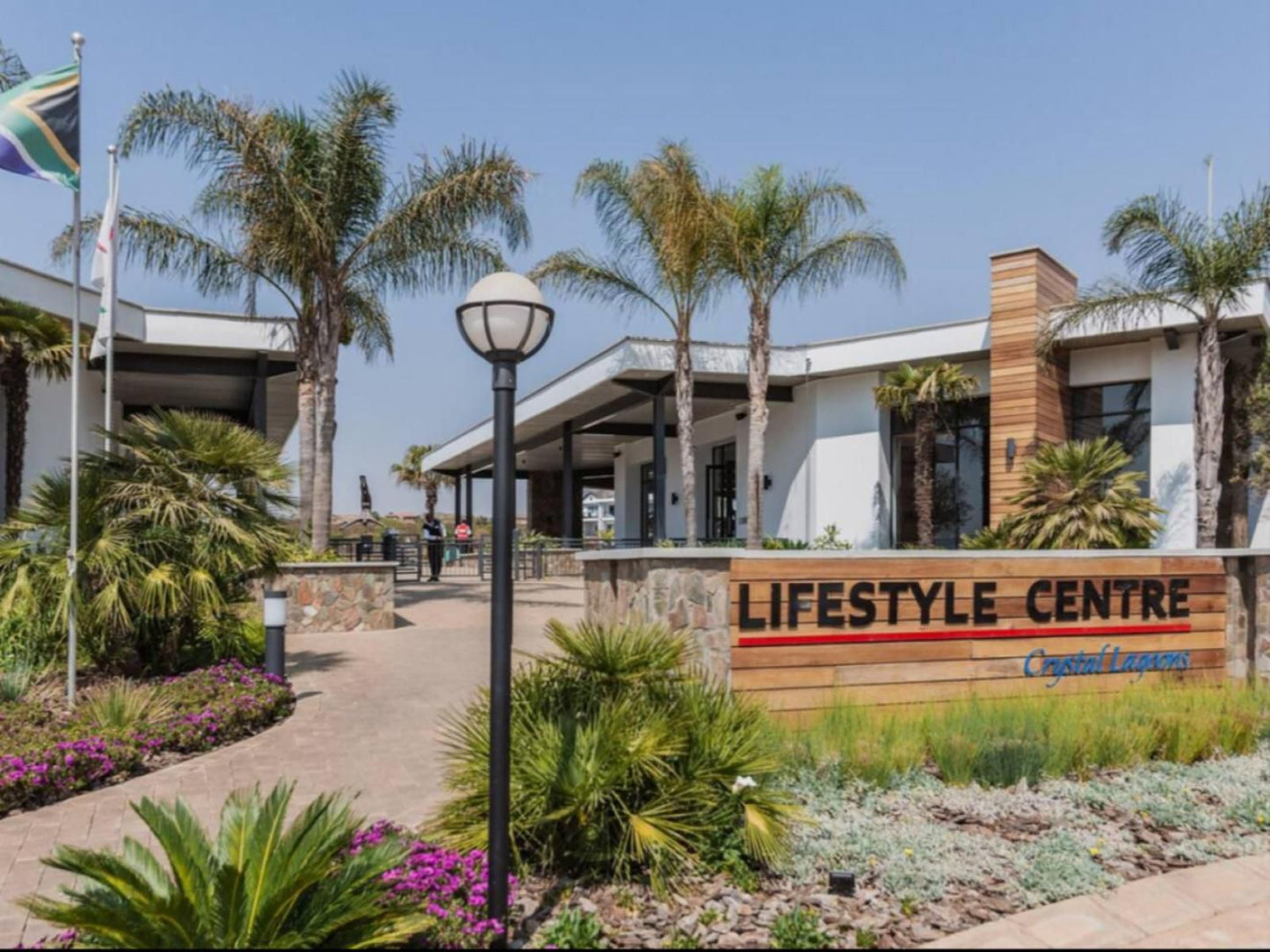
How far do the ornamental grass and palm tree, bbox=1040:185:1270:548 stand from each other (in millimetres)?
8625

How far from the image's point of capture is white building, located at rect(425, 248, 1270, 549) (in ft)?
52.1

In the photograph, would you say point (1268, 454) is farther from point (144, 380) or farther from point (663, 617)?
point (144, 380)

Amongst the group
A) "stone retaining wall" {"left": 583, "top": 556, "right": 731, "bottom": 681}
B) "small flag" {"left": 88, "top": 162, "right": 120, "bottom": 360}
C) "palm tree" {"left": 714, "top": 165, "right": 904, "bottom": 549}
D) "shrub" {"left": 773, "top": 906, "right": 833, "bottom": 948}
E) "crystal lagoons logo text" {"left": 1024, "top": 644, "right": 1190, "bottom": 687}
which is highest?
"palm tree" {"left": 714, "top": 165, "right": 904, "bottom": 549}

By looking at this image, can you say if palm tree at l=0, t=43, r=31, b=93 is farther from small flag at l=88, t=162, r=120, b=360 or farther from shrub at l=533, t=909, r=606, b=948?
shrub at l=533, t=909, r=606, b=948

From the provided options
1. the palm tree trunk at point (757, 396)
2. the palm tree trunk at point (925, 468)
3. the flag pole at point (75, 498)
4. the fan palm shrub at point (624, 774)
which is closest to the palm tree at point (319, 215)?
the palm tree trunk at point (757, 396)

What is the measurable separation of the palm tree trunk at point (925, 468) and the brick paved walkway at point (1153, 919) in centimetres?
1384

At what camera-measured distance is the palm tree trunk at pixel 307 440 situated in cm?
1445

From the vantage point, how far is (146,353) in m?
17.5

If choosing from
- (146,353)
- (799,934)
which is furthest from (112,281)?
(799,934)

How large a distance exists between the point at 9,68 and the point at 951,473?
18867mm

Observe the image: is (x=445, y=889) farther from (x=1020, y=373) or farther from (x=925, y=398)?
(x=1020, y=373)

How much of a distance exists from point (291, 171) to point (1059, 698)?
13.0 meters

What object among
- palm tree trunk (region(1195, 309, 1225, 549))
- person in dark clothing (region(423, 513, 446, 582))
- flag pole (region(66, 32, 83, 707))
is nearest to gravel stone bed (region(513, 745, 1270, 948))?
flag pole (region(66, 32, 83, 707))

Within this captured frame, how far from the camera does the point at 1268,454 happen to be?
14.3 m
